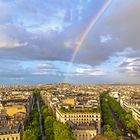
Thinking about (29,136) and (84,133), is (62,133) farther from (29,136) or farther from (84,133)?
(84,133)

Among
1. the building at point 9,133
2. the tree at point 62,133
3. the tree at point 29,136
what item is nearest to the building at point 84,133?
the tree at point 62,133

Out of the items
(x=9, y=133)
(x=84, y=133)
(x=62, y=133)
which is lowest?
(x=84, y=133)

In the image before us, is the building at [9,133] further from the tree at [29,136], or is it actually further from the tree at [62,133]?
the tree at [62,133]

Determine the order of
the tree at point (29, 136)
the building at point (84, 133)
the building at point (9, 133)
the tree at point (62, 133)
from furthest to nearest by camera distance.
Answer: the building at point (84, 133) → the building at point (9, 133) → the tree at point (29, 136) → the tree at point (62, 133)

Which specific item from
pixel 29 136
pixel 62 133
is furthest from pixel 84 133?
pixel 29 136

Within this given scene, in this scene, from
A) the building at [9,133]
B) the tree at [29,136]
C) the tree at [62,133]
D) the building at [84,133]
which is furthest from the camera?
the building at [84,133]

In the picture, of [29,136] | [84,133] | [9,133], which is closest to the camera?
[29,136]

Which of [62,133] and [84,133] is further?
[84,133]

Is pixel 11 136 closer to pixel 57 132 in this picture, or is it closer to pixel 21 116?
pixel 57 132

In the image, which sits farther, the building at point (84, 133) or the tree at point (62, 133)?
the building at point (84, 133)

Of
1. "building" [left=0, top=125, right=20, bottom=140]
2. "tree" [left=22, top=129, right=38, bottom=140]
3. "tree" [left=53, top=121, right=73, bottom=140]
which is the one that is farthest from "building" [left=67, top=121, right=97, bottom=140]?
"building" [left=0, top=125, right=20, bottom=140]

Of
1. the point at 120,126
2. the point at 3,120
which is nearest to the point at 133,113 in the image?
the point at 120,126
